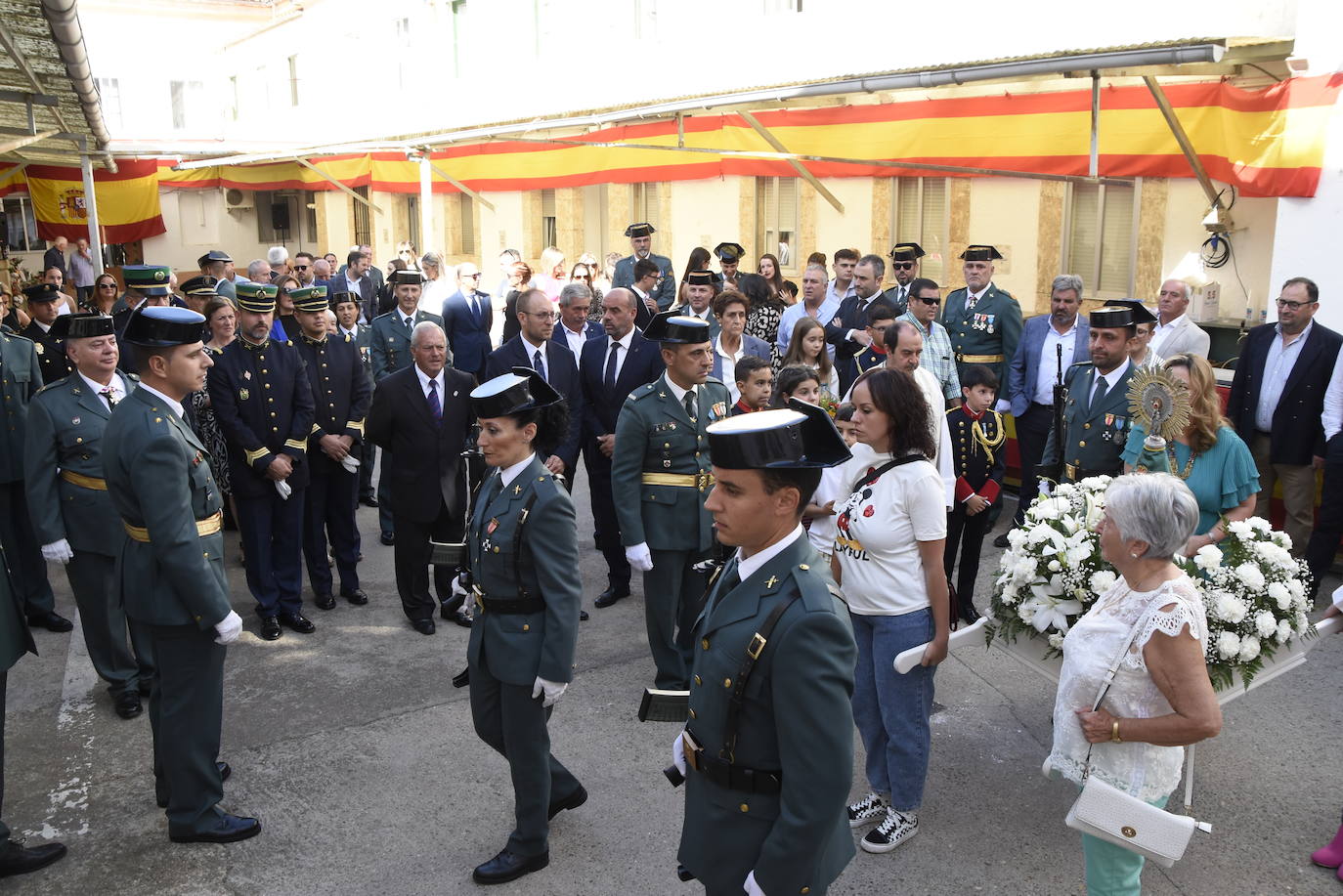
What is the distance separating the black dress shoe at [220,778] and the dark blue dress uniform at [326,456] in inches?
86.9

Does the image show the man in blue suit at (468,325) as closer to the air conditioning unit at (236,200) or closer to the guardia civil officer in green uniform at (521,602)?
the guardia civil officer in green uniform at (521,602)

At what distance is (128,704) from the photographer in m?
5.42

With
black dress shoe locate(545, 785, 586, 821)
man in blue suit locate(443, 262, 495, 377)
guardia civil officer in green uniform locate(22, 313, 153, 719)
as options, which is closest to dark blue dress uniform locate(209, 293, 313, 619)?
guardia civil officer in green uniform locate(22, 313, 153, 719)

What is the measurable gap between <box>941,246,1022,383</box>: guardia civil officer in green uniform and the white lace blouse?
5681mm

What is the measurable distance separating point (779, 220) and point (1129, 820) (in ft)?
43.3

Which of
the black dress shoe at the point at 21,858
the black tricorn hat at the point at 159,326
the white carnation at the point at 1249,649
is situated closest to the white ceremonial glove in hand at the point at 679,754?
the white carnation at the point at 1249,649

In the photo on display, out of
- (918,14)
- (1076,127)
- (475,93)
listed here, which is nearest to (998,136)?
(1076,127)

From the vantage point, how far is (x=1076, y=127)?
34.0ft

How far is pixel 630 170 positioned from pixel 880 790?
14.1 m

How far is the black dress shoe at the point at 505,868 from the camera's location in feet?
13.0

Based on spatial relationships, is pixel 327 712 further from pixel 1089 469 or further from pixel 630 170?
pixel 630 170

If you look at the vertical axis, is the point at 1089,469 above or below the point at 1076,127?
below

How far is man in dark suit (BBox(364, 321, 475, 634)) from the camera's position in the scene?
A: 6.42 meters

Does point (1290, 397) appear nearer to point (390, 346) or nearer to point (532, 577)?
point (532, 577)
